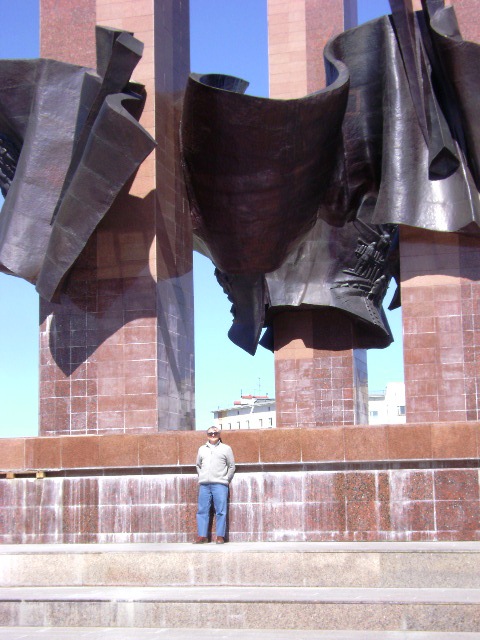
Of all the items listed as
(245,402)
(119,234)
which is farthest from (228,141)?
(245,402)

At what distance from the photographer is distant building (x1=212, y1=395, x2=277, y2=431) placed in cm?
5511

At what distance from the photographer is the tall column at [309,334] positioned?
16.5 meters

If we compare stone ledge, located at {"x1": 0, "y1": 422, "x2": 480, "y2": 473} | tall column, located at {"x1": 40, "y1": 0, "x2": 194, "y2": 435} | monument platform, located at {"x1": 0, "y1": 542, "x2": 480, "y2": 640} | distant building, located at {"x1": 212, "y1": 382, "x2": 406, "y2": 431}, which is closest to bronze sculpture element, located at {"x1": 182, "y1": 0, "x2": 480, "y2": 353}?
tall column, located at {"x1": 40, "y1": 0, "x2": 194, "y2": 435}

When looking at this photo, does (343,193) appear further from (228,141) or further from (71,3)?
(71,3)

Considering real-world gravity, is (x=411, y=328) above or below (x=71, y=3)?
below

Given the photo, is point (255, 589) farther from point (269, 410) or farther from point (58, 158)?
point (269, 410)

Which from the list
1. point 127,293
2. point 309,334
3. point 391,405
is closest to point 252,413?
point 391,405

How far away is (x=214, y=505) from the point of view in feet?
32.0

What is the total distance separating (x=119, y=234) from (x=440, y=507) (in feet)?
19.3

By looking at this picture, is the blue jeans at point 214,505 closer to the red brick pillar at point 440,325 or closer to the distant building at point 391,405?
the red brick pillar at point 440,325

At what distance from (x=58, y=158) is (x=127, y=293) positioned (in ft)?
6.06

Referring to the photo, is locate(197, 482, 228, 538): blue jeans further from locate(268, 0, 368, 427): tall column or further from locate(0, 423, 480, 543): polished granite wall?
locate(268, 0, 368, 427): tall column

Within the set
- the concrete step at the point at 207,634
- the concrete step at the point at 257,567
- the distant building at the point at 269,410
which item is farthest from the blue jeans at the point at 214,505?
the distant building at the point at 269,410

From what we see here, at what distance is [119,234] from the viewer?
13820 millimetres
